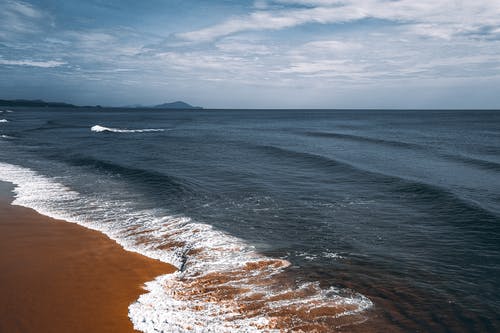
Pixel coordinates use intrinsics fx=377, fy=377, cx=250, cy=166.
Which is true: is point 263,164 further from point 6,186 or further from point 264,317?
point 264,317

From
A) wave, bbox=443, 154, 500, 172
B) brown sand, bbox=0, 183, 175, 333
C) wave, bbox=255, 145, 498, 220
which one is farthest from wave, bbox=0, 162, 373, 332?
wave, bbox=443, 154, 500, 172

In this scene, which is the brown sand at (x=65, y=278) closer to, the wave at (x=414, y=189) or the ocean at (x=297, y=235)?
the ocean at (x=297, y=235)

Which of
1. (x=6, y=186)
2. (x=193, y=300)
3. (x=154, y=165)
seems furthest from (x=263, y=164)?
(x=193, y=300)

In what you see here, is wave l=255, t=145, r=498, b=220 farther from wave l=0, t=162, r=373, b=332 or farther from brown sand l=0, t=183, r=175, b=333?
brown sand l=0, t=183, r=175, b=333

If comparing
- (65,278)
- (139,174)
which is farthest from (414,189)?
(65,278)

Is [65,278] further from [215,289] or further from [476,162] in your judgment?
[476,162]

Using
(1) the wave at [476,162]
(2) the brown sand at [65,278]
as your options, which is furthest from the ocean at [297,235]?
(2) the brown sand at [65,278]
